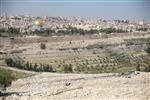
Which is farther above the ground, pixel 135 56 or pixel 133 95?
pixel 133 95

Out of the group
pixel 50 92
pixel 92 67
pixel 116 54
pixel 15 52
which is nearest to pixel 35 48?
pixel 15 52

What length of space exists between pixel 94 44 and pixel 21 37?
15.7 meters

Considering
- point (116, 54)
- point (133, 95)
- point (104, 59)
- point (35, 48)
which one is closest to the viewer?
point (133, 95)

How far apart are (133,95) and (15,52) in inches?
1904

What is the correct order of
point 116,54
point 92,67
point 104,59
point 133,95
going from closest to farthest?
point 133,95 → point 92,67 → point 104,59 → point 116,54

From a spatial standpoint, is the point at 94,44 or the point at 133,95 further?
the point at 94,44

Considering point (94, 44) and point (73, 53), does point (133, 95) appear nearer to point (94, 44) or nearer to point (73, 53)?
point (73, 53)

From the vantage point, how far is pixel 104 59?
66.9 metres

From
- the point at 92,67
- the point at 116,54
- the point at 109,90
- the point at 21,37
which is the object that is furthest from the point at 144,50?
the point at 109,90

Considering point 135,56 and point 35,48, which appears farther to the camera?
point 35,48

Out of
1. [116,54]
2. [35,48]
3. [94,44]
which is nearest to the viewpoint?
[116,54]

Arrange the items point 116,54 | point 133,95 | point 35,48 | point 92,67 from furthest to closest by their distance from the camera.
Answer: point 35,48 → point 116,54 → point 92,67 → point 133,95

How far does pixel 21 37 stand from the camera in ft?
309

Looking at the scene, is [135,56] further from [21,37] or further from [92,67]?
[21,37]
